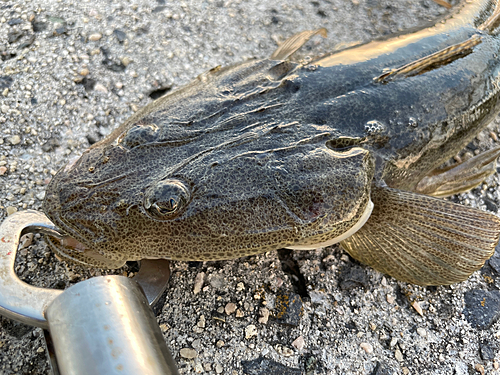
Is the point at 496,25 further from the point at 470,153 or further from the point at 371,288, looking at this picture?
the point at 371,288

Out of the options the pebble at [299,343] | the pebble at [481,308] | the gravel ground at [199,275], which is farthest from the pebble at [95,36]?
the pebble at [481,308]

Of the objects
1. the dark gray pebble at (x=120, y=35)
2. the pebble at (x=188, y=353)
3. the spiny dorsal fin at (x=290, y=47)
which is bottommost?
the pebble at (x=188, y=353)

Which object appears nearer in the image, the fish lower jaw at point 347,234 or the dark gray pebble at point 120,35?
the fish lower jaw at point 347,234

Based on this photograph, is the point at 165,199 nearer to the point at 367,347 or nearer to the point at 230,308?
the point at 230,308

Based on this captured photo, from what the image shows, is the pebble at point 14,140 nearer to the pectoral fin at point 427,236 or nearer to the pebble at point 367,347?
the pectoral fin at point 427,236

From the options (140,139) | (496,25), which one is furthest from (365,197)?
(496,25)

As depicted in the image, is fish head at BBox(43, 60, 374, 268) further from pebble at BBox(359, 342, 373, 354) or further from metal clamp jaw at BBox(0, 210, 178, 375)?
pebble at BBox(359, 342, 373, 354)

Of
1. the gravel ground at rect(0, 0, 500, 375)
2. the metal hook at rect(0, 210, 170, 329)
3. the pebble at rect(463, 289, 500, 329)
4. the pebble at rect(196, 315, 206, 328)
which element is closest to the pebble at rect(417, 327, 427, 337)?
the gravel ground at rect(0, 0, 500, 375)
